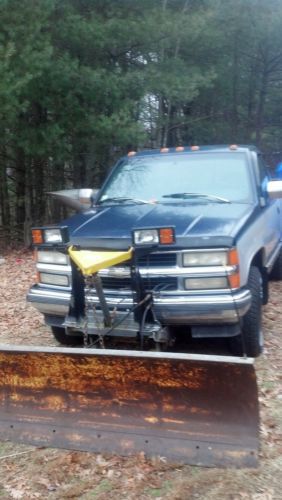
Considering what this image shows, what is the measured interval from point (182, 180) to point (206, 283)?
1.80 metres

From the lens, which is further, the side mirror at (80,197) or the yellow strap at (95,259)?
the side mirror at (80,197)

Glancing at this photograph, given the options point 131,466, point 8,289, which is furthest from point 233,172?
point 8,289

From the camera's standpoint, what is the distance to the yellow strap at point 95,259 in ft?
13.9

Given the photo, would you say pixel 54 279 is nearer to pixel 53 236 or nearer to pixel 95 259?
pixel 53 236

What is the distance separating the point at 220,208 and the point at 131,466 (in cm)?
258

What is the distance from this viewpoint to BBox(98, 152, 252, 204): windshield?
5.78m

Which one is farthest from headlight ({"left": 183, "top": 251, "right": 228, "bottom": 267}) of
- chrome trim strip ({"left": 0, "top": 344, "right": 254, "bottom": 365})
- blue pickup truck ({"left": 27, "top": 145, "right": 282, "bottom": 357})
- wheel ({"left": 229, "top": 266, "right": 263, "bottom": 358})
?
chrome trim strip ({"left": 0, "top": 344, "right": 254, "bottom": 365})

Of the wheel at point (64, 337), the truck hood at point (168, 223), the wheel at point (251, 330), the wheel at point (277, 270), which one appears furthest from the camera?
the wheel at point (277, 270)

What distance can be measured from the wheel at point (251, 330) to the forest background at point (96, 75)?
6255mm

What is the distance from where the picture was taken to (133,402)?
3.82 m

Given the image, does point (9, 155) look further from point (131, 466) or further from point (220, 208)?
point (131, 466)

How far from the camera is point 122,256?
4434mm

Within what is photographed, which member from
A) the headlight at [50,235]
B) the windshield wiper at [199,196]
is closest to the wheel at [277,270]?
the windshield wiper at [199,196]

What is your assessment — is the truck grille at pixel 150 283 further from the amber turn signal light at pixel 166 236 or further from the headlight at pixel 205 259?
the amber turn signal light at pixel 166 236
